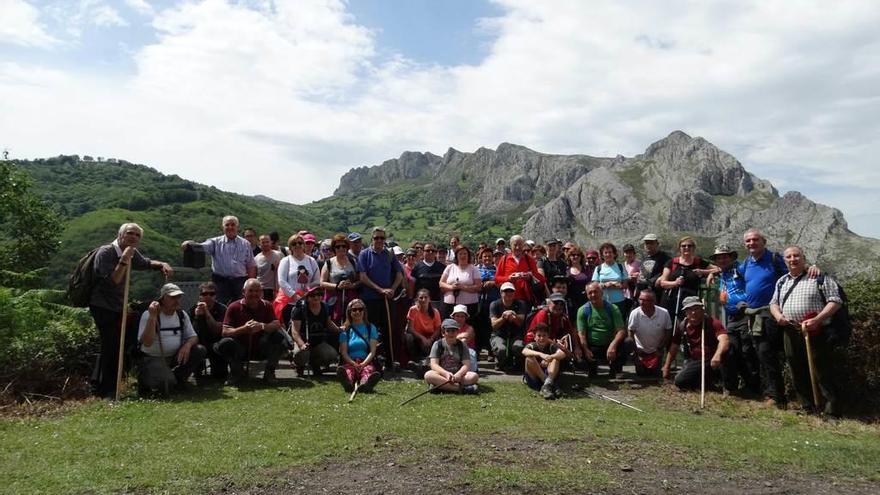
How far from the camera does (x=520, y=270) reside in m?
11.6

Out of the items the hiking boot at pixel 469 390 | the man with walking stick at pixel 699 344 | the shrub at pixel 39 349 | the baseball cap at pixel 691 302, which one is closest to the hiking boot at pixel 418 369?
the hiking boot at pixel 469 390

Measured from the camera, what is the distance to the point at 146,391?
8.73m

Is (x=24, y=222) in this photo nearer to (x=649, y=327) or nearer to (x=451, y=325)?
(x=451, y=325)

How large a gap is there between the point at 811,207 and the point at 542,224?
7096 centimetres

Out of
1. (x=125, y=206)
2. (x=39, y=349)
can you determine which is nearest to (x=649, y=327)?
(x=39, y=349)

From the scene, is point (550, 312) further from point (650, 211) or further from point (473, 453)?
point (650, 211)

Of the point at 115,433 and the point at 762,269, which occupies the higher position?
the point at 762,269

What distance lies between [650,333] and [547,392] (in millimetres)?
2536

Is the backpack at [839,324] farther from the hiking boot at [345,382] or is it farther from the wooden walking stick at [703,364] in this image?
the hiking boot at [345,382]

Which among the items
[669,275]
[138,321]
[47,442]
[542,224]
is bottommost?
[47,442]

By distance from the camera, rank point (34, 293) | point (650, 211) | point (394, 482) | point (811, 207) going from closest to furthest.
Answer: point (394, 482), point (34, 293), point (811, 207), point (650, 211)

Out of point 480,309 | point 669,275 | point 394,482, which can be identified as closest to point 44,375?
point 394,482

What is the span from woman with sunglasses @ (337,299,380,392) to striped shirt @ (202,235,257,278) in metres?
2.22

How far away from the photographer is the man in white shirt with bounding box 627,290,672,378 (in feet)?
34.0
